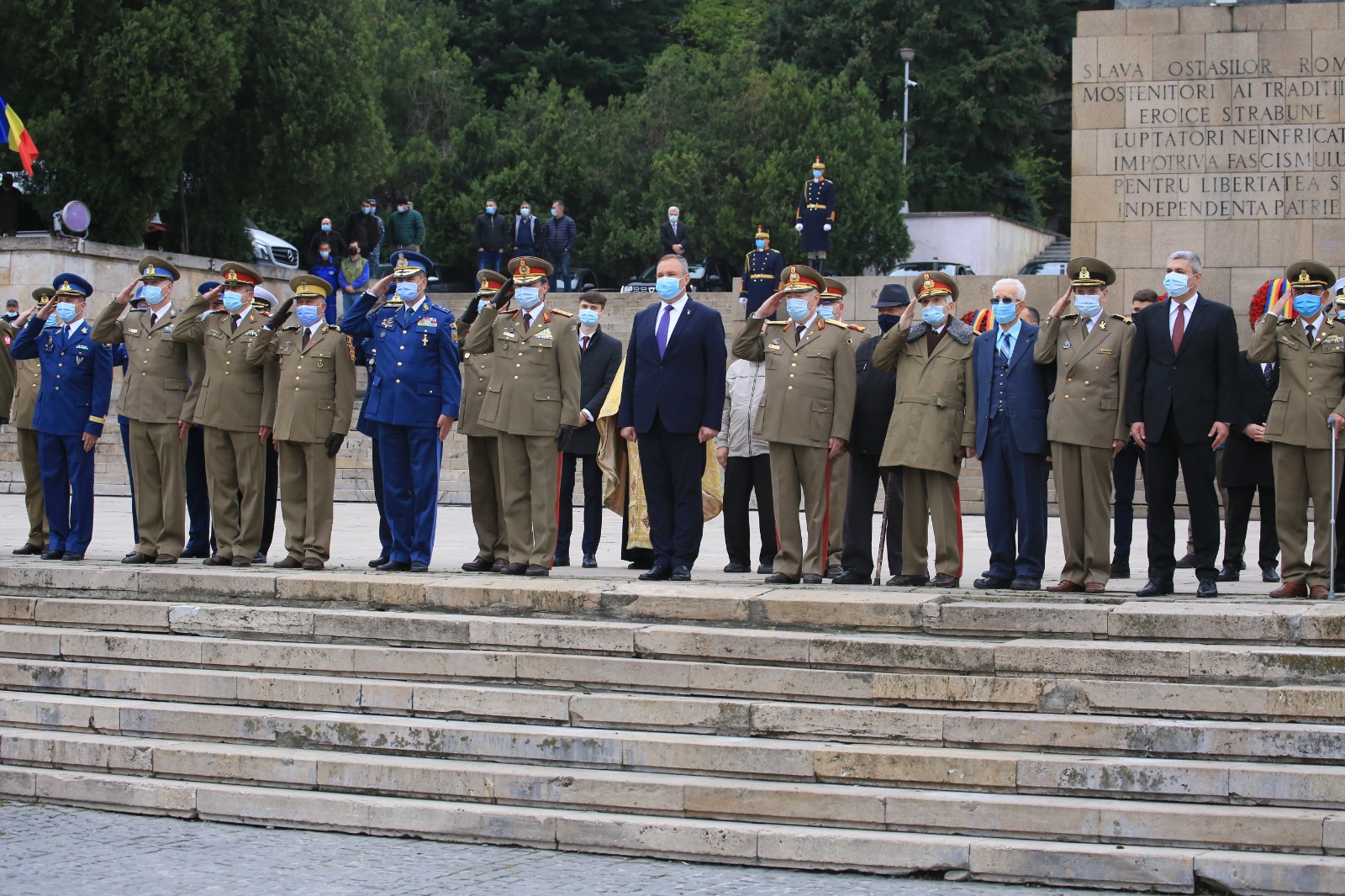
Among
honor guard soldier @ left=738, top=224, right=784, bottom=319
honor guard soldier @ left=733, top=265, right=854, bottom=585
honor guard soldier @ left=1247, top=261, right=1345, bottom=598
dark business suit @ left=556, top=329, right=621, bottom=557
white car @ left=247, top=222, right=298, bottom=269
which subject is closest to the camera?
honor guard soldier @ left=1247, top=261, right=1345, bottom=598

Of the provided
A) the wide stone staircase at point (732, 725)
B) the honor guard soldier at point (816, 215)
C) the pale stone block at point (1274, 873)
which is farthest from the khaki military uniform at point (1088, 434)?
the honor guard soldier at point (816, 215)

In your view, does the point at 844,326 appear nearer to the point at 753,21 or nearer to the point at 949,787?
the point at 949,787

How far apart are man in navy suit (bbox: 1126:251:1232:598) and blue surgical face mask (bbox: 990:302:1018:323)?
64 cm

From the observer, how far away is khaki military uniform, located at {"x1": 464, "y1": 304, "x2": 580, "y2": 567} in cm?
923

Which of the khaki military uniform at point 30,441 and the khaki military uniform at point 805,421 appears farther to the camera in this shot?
the khaki military uniform at point 30,441

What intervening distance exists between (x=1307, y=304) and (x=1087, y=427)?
1232 millimetres

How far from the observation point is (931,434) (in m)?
8.79

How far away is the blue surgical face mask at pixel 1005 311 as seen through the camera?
8.77 metres

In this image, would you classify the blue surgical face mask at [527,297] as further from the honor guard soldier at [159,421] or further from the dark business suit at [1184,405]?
the dark business suit at [1184,405]

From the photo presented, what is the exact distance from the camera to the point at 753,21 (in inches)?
1924

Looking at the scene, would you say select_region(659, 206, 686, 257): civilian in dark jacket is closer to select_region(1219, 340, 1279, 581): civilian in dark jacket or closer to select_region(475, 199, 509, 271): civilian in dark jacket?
Answer: select_region(475, 199, 509, 271): civilian in dark jacket

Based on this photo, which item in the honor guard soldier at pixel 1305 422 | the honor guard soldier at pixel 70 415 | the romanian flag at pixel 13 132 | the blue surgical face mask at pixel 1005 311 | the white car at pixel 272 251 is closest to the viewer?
the honor guard soldier at pixel 1305 422

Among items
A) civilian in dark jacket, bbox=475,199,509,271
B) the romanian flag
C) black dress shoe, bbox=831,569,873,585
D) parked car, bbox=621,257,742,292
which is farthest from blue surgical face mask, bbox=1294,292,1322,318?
parked car, bbox=621,257,742,292

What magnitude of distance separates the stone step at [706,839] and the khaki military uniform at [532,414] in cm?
244
